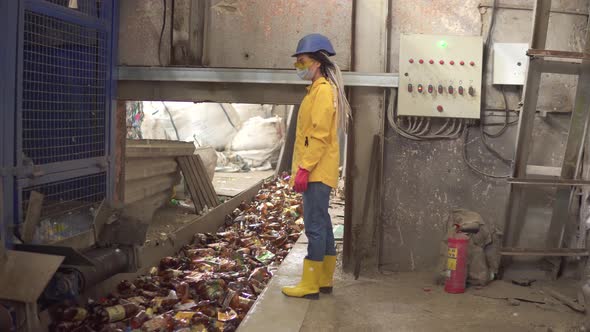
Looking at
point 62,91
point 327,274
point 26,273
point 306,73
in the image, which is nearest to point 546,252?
point 327,274

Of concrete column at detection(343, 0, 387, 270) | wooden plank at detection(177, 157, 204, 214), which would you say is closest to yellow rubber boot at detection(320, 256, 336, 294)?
concrete column at detection(343, 0, 387, 270)

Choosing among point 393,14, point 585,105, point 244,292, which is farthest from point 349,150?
point 585,105

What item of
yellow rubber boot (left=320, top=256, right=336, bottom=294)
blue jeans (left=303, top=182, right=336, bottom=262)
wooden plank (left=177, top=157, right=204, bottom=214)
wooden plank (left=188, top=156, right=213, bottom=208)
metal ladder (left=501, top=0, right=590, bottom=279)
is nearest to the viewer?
blue jeans (left=303, top=182, right=336, bottom=262)

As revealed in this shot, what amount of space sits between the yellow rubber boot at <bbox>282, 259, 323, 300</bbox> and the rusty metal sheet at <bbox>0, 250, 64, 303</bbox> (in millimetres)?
1541

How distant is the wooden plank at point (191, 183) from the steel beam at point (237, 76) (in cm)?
307

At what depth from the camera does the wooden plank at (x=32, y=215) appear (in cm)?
349

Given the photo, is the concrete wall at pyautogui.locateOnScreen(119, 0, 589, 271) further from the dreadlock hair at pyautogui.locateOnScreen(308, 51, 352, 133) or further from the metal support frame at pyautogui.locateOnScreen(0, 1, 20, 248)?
the metal support frame at pyautogui.locateOnScreen(0, 1, 20, 248)

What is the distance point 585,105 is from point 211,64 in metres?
2.82

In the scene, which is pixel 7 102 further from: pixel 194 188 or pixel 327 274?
pixel 194 188

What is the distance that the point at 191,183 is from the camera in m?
7.62

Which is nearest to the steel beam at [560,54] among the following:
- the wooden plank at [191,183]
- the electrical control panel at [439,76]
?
the electrical control panel at [439,76]

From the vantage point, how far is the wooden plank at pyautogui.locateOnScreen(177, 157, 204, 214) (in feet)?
24.2

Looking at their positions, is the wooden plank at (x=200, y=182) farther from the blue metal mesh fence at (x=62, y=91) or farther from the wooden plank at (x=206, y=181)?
the blue metal mesh fence at (x=62, y=91)

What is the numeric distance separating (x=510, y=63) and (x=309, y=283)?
7.37 ft
